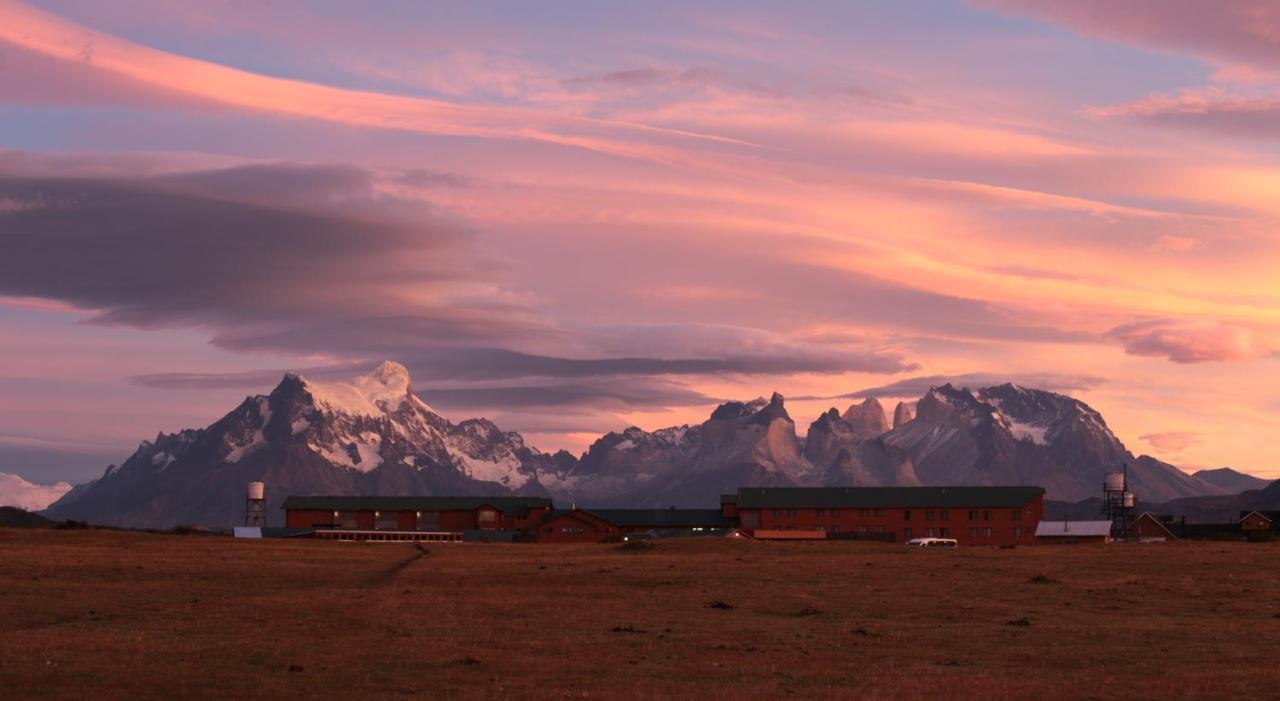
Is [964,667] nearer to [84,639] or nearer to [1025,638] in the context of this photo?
[1025,638]

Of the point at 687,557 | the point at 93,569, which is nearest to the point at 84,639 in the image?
the point at 93,569

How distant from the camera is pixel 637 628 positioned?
183ft

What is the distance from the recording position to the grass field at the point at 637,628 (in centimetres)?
4069

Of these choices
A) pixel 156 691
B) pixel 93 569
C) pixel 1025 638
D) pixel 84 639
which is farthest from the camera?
pixel 93 569

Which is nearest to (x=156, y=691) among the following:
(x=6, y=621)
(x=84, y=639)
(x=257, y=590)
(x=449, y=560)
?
(x=84, y=639)

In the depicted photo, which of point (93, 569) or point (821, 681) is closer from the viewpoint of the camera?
point (821, 681)

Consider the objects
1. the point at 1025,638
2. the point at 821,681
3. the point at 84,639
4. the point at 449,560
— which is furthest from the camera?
the point at 449,560

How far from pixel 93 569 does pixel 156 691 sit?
51595 millimetres

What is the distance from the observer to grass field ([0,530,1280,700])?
40.7 m

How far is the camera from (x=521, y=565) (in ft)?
325

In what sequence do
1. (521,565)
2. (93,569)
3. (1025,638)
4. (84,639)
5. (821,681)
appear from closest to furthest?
(821,681), (84,639), (1025,638), (93,569), (521,565)

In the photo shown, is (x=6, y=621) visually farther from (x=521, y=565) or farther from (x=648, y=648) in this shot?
(x=521, y=565)

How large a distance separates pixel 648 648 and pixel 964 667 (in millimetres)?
10598

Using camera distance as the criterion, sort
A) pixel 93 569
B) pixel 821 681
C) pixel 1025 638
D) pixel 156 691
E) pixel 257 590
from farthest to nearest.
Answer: pixel 93 569 → pixel 257 590 → pixel 1025 638 → pixel 821 681 → pixel 156 691
